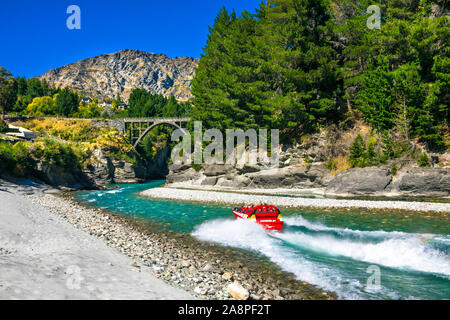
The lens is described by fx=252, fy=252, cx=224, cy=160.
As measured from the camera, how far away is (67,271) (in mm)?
7215

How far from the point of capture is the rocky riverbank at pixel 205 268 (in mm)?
7734

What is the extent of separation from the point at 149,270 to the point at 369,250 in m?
9.79

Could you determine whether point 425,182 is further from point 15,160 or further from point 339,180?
point 15,160

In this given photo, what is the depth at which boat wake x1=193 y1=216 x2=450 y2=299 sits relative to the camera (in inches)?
353

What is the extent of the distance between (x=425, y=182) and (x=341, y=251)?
739 inches

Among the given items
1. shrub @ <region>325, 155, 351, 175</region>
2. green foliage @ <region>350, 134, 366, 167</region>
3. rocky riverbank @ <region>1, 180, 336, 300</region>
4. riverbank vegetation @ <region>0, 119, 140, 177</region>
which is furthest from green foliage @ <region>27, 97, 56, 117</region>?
green foliage @ <region>350, 134, 366, 167</region>

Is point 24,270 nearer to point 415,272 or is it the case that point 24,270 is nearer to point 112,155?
point 415,272

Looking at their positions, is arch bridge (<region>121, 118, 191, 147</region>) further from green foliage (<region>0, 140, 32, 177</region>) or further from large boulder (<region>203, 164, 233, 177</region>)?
green foliage (<region>0, 140, 32, 177</region>)

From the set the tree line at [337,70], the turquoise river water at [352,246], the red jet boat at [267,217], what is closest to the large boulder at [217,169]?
the tree line at [337,70]

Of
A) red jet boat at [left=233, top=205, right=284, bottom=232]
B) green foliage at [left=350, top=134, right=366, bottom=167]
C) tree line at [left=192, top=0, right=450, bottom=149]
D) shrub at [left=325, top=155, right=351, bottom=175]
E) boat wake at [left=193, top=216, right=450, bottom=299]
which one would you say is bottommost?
boat wake at [left=193, top=216, right=450, bottom=299]

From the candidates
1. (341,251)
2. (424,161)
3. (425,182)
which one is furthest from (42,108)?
(425,182)

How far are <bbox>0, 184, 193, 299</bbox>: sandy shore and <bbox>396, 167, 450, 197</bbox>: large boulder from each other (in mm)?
26533

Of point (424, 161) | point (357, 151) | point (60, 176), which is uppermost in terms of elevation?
point (357, 151)

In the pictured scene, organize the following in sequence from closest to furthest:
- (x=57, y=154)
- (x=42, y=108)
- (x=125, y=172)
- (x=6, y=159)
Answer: (x=6, y=159), (x=57, y=154), (x=125, y=172), (x=42, y=108)
